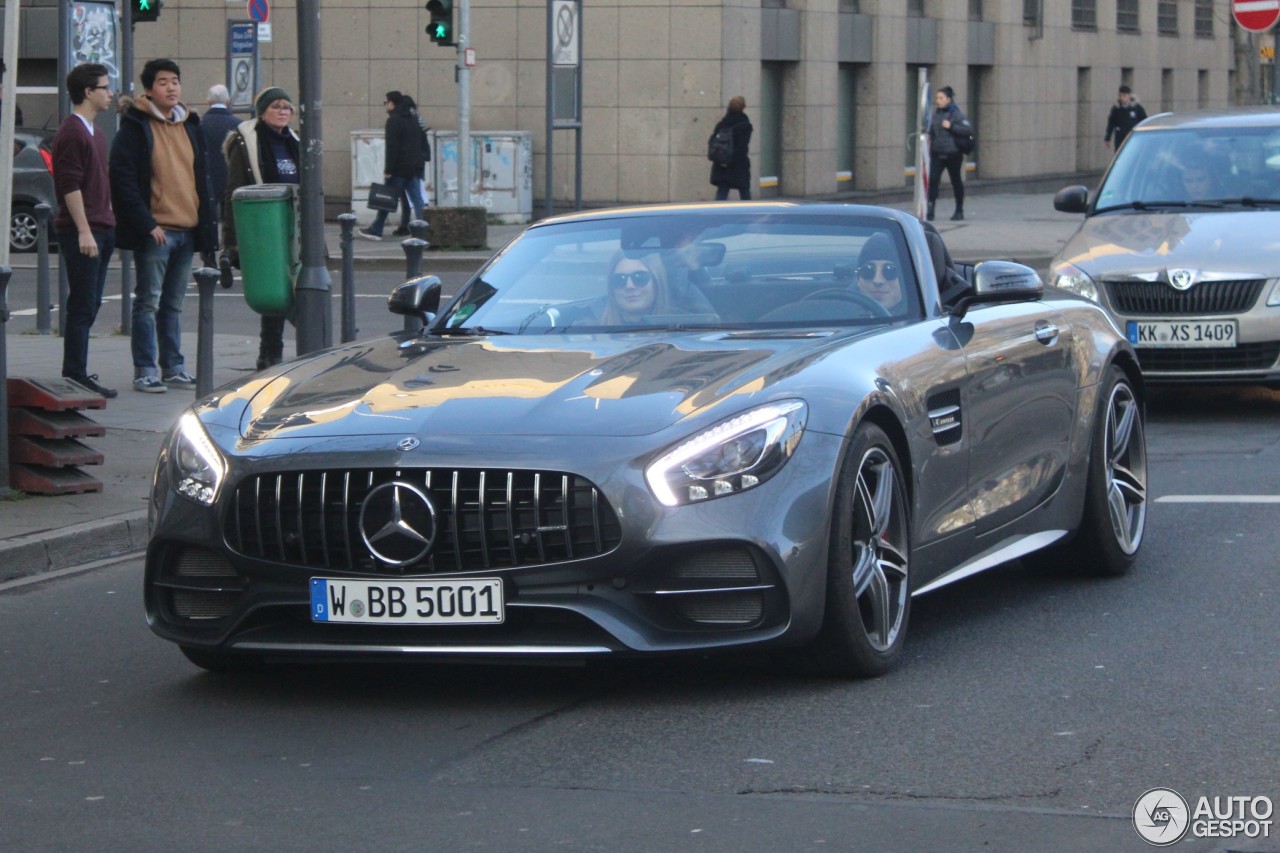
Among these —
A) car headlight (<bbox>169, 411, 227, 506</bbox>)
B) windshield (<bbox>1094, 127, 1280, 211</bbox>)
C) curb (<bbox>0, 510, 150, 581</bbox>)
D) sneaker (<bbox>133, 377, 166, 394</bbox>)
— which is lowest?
curb (<bbox>0, 510, 150, 581</bbox>)

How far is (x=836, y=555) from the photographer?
18.2 feet

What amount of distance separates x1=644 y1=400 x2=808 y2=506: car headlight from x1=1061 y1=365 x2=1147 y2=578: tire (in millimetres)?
2204

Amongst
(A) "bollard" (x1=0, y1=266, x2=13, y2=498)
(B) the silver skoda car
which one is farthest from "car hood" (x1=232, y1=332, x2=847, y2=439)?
(B) the silver skoda car

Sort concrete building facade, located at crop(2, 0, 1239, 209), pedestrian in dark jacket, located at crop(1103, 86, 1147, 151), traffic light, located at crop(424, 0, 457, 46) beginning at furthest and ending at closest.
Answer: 1. pedestrian in dark jacket, located at crop(1103, 86, 1147, 151)
2. concrete building facade, located at crop(2, 0, 1239, 209)
3. traffic light, located at crop(424, 0, 457, 46)

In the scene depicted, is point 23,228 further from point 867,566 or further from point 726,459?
point 726,459

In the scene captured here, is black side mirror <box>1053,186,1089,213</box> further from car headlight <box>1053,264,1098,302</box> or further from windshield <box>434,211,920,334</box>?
windshield <box>434,211,920,334</box>

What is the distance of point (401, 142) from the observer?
26.1 metres

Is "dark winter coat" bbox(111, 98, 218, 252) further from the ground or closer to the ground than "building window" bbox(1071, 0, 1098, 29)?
closer to the ground

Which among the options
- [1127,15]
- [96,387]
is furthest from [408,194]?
[1127,15]

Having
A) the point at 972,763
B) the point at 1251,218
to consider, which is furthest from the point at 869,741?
the point at 1251,218

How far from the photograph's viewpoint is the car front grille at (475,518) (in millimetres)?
5277

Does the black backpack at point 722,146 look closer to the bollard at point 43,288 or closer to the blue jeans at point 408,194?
the blue jeans at point 408,194

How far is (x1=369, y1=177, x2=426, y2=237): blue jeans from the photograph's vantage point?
1036 inches

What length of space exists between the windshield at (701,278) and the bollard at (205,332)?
4.47 m
